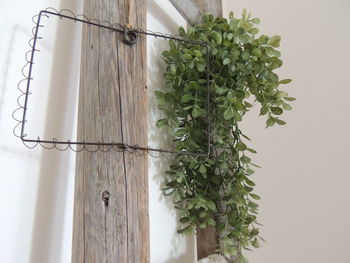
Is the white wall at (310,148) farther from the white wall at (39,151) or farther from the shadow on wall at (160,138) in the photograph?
the white wall at (39,151)

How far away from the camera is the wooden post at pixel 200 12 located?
1134mm

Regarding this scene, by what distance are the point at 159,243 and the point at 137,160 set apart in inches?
17.4

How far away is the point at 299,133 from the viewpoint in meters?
1.64

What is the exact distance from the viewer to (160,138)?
112cm

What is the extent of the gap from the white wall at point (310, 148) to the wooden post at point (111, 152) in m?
1.09

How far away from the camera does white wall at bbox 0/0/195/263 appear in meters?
0.67

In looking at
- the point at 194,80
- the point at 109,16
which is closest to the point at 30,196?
the point at 109,16

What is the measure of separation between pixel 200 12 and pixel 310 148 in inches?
35.4

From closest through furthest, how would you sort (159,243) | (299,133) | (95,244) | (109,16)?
(95,244) < (109,16) < (159,243) < (299,133)

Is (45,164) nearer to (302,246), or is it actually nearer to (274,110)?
(274,110)

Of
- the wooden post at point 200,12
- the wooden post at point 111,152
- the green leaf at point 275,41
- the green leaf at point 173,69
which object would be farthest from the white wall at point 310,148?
the wooden post at point 111,152

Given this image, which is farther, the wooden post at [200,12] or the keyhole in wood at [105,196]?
the wooden post at [200,12]

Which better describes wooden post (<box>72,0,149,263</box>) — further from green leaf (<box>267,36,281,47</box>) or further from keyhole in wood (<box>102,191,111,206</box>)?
green leaf (<box>267,36,281,47</box>)

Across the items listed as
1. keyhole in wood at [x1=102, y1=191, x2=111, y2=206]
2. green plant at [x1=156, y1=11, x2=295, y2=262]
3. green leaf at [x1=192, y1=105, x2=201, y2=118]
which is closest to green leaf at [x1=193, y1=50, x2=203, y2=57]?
green plant at [x1=156, y1=11, x2=295, y2=262]
